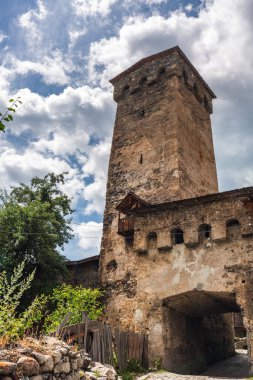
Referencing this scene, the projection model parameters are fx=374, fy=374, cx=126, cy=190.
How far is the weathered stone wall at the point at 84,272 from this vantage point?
19125 mm

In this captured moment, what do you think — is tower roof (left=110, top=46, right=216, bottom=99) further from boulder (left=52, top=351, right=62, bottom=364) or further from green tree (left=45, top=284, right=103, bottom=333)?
boulder (left=52, top=351, right=62, bottom=364)

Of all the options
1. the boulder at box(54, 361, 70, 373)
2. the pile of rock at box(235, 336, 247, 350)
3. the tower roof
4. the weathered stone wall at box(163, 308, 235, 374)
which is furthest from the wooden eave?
the pile of rock at box(235, 336, 247, 350)

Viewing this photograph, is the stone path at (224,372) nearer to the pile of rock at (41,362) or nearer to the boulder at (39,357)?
the pile of rock at (41,362)

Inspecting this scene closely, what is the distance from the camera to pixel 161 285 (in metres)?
14.1

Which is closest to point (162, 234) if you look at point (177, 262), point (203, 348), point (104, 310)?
point (177, 262)

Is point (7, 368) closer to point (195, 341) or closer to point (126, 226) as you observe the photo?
point (126, 226)

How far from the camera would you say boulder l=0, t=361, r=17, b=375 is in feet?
15.3

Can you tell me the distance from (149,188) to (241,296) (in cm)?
743

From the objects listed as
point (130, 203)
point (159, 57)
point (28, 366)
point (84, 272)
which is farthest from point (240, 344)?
point (28, 366)

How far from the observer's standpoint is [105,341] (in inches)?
435

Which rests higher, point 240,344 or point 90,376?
point 240,344

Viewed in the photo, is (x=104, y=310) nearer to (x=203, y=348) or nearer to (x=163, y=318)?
(x=163, y=318)

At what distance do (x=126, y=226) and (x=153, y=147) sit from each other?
495cm

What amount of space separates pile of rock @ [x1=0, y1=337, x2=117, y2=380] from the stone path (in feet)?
13.8
